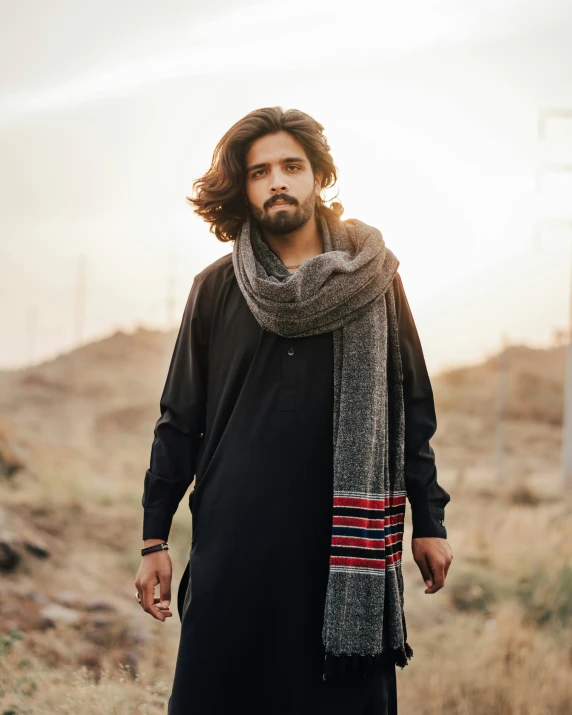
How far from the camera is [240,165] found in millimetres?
2797

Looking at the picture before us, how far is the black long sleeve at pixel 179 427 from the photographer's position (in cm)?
251

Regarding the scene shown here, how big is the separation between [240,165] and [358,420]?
105 cm

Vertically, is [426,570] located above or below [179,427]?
below

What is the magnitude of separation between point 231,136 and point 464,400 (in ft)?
140

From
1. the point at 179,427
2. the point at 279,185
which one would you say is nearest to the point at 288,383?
the point at 179,427

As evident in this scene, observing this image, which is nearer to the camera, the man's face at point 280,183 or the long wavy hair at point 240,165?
the man's face at point 280,183

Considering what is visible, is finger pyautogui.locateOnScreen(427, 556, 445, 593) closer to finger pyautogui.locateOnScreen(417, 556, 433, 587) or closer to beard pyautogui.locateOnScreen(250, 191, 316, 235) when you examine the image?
finger pyautogui.locateOnScreen(417, 556, 433, 587)

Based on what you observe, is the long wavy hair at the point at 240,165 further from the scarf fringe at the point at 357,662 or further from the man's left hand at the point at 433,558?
the scarf fringe at the point at 357,662

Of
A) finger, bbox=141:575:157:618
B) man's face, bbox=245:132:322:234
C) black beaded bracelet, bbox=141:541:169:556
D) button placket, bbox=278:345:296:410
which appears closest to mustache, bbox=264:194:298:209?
man's face, bbox=245:132:322:234

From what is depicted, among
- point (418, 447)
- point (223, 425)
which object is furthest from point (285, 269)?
point (418, 447)

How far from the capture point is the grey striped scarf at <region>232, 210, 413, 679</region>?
7.55 feet

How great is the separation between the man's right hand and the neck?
3.50 ft

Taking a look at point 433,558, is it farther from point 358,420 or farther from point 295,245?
point 295,245

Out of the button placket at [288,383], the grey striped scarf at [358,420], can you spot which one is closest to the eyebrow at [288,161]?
the grey striped scarf at [358,420]
